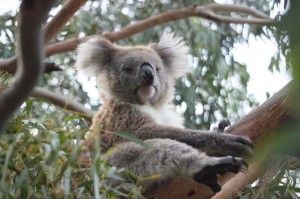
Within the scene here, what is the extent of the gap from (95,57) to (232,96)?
259cm

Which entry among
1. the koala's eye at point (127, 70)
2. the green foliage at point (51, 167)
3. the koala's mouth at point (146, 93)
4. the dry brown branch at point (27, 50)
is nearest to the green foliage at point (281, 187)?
the green foliage at point (51, 167)

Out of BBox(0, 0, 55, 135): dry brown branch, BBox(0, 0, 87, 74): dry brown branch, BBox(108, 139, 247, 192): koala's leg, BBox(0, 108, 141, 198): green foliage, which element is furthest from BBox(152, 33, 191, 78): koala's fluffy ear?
BBox(0, 0, 55, 135): dry brown branch

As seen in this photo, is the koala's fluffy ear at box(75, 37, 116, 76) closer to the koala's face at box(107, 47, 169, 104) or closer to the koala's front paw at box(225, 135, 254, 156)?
the koala's face at box(107, 47, 169, 104)

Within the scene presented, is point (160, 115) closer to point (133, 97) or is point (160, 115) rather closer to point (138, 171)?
point (133, 97)

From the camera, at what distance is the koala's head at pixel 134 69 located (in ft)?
11.1

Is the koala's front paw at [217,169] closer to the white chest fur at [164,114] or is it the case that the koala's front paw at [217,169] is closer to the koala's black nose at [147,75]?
the white chest fur at [164,114]

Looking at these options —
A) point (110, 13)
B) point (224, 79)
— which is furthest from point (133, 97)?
point (110, 13)

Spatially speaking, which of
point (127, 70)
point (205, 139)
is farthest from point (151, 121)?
point (127, 70)

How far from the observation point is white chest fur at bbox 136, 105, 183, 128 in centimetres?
321

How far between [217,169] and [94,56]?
1.71 meters

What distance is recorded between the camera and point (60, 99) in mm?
4508

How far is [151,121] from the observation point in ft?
9.89

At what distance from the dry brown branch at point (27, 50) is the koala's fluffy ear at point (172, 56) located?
3.30 meters

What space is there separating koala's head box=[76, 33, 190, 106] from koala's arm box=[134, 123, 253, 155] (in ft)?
1.68
